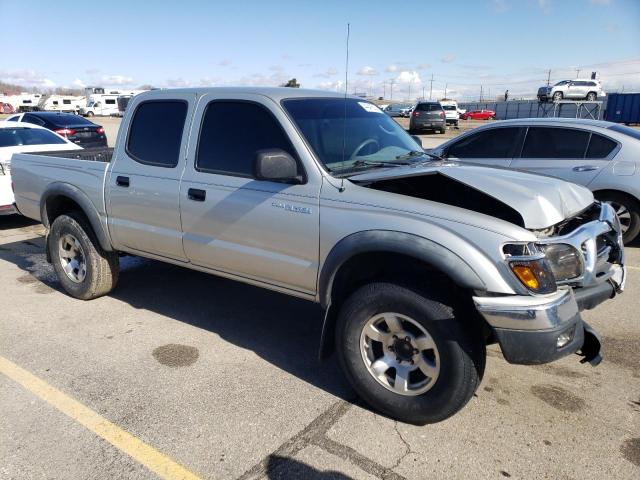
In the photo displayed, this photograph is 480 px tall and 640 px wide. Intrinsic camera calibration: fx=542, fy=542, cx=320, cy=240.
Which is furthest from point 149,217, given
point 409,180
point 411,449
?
point 411,449

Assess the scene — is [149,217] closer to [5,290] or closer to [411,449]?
[5,290]

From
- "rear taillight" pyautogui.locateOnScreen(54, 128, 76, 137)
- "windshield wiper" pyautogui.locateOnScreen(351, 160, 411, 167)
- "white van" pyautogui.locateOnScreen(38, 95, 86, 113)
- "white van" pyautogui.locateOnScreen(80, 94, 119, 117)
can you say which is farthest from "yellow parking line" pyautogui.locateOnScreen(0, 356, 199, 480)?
"white van" pyautogui.locateOnScreen(38, 95, 86, 113)

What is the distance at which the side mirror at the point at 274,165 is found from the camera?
3.25 metres

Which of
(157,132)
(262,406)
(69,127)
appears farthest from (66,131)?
(262,406)

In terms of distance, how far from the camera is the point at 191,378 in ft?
12.1

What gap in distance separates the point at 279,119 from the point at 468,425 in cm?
227

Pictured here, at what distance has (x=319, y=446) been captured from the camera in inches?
116

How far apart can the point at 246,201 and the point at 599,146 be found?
16.6 feet

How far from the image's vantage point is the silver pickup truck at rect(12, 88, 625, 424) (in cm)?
281

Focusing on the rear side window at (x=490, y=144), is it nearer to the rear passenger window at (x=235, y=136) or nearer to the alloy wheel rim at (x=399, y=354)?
the rear passenger window at (x=235, y=136)

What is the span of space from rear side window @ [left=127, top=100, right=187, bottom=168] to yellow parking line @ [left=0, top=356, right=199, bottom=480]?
5.94ft

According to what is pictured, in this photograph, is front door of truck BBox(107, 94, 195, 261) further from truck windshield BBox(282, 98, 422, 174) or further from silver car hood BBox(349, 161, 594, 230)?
silver car hood BBox(349, 161, 594, 230)

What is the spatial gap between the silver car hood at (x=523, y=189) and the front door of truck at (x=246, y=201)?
0.47 m

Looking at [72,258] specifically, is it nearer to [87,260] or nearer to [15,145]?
[87,260]
